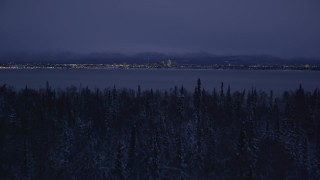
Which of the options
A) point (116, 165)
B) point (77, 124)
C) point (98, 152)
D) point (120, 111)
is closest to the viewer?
point (116, 165)

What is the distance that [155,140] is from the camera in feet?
272

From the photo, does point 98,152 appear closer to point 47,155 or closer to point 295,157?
point 47,155

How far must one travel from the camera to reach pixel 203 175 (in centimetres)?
7881

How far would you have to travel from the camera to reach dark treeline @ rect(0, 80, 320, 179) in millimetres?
78250

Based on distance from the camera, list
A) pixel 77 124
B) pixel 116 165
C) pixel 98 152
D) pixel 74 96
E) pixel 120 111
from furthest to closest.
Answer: pixel 74 96, pixel 120 111, pixel 77 124, pixel 98 152, pixel 116 165

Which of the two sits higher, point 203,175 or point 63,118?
point 63,118

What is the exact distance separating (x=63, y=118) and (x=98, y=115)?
917 centimetres

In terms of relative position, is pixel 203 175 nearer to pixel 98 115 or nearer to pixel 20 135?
pixel 98 115

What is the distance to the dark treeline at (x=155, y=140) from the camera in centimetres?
7825

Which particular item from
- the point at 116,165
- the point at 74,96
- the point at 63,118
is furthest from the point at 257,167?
the point at 74,96

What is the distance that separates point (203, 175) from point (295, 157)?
2138 cm

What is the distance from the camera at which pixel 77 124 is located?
95.1 m

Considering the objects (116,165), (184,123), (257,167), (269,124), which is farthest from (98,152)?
(269,124)

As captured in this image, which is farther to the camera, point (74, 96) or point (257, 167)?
point (74, 96)
